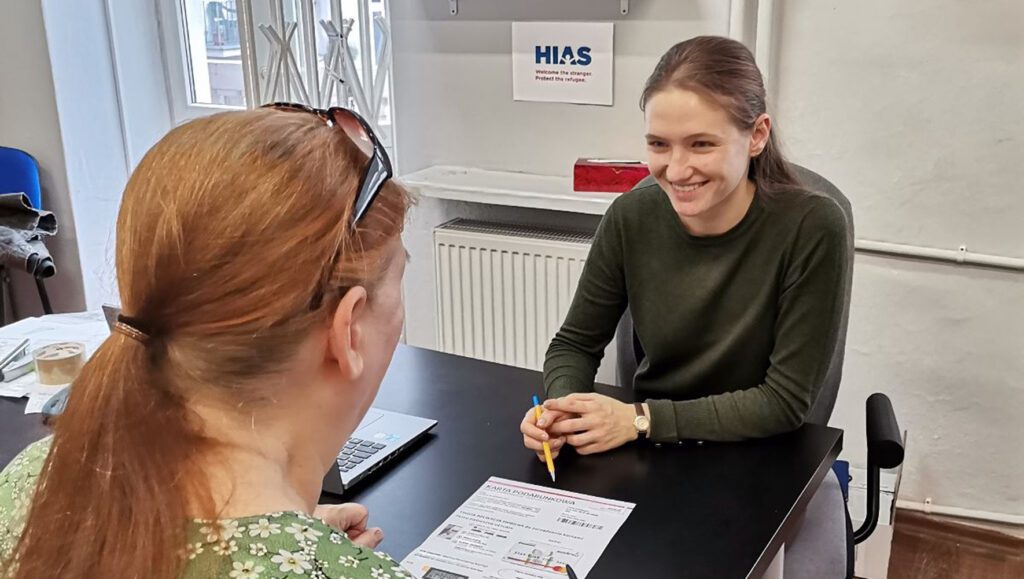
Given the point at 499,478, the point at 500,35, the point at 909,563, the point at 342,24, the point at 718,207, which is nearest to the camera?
the point at 499,478

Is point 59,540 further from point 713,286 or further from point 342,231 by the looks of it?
point 713,286

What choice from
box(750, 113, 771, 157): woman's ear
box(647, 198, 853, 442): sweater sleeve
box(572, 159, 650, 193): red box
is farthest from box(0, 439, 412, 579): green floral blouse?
box(572, 159, 650, 193): red box

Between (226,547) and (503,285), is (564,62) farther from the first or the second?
(226,547)

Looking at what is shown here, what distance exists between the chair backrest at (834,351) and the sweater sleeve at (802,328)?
0.14ft

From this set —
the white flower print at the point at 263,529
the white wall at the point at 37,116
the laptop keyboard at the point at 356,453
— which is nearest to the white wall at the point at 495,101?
the laptop keyboard at the point at 356,453

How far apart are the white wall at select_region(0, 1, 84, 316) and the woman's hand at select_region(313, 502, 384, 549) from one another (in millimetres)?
2687

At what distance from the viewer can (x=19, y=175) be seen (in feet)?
10.4

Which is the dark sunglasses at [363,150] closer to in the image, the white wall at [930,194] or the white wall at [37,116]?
the white wall at [930,194]

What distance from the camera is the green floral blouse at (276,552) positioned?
25.1 inches

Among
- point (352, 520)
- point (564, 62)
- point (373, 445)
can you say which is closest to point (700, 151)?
point (373, 445)

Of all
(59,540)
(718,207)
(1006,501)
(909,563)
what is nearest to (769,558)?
(718,207)

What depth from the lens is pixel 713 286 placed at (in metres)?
1.51

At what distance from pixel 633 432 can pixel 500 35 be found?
61.5 inches

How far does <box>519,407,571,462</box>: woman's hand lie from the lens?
1264mm
